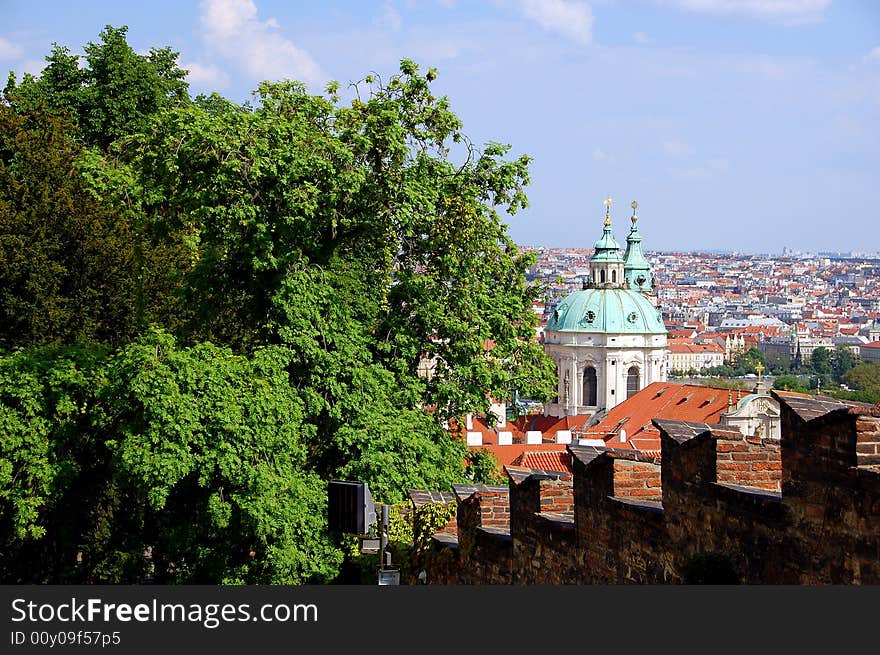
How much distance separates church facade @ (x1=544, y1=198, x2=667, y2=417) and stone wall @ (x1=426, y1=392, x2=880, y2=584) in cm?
9474

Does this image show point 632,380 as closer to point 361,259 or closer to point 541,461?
point 541,461

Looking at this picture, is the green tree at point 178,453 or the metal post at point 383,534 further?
the green tree at point 178,453

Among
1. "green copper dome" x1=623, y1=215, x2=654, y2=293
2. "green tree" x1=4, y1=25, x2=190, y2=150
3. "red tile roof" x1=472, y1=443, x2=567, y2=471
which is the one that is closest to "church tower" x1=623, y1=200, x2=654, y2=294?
"green copper dome" x1=623, y1=215, x2=654, y2=293

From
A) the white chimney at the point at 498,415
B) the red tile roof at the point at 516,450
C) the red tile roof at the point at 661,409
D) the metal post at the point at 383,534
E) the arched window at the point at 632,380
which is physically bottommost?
the metal post at the point at 383,534

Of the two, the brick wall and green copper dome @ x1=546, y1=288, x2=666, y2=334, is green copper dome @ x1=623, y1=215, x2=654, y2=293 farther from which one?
the brick wall

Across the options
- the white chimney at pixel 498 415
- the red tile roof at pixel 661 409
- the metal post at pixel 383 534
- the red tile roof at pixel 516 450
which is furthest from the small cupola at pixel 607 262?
the metal post at pixel 383 534

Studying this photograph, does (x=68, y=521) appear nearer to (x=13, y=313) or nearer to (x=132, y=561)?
(x=132, y=561)

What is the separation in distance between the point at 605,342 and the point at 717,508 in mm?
99160

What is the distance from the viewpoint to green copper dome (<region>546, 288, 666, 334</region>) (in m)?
107

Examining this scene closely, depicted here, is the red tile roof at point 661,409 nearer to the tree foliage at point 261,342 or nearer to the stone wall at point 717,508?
the tree foliage at point 261,342

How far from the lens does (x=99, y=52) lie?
32469mm

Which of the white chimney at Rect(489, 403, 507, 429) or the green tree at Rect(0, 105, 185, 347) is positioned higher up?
the green tree at Rect(0, 105, 185, 347)

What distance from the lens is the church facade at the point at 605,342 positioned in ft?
349

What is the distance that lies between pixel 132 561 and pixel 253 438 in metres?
4.79
